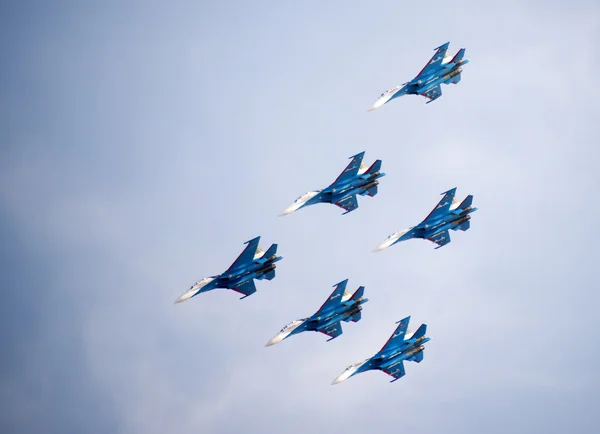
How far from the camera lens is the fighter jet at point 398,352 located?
576 feet

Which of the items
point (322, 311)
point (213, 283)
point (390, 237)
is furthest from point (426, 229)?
point (213, 283)

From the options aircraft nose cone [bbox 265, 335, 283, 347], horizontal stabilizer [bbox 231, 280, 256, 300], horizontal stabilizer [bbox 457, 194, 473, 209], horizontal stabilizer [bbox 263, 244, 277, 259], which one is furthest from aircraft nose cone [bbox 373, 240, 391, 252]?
aircraft nose cone [bbox 265, 335, 283, 347]

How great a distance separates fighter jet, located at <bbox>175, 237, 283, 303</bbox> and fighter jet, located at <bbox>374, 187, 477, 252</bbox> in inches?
614

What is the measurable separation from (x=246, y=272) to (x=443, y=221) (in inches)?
997

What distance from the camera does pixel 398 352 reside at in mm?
175750

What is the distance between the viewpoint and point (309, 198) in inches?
6850

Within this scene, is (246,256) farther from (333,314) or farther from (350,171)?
(350,171)

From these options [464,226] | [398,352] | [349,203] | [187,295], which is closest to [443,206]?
[464,226]

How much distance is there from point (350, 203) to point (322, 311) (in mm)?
13841

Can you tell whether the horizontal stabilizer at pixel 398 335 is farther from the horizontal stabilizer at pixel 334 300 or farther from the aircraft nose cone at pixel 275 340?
the aircraft nose cone at pixel 275 340

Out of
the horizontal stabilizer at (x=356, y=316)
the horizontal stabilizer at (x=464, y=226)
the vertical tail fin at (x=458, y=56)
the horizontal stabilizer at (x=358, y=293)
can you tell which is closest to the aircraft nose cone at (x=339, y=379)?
the horizontal stabilizer at (x=356, y=316)

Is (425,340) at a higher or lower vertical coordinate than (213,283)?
lower

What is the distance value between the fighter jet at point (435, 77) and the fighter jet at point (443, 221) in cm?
1379

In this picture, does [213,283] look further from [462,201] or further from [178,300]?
[462,201]
